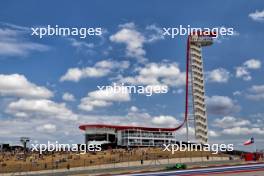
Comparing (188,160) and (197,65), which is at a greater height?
(197,65)

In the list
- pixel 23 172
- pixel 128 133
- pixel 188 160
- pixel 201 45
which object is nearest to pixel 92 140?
pixel 128 133

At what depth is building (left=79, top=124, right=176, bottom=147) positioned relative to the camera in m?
128

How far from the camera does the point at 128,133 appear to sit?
5002 inches

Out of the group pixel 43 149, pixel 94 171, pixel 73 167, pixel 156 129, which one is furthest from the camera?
pixel 156 129

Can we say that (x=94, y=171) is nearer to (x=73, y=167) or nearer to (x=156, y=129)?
(x=73, y=167)

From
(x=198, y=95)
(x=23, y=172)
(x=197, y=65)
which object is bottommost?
(x=23, y=172)

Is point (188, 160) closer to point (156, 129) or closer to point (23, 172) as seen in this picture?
point (23, 172)

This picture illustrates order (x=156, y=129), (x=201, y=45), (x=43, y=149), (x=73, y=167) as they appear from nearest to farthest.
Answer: (x=73, y=167) → (x=43, y=149) → (x=201, y=45) → (x=156, y=129)

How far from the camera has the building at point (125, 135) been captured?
419 ft

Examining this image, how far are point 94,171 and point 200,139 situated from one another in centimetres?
6548

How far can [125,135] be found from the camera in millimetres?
127562

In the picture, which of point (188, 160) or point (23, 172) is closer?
point (23, 172)

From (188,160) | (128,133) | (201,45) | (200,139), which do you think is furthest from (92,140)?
(188,160)

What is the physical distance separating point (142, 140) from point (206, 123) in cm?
2088
